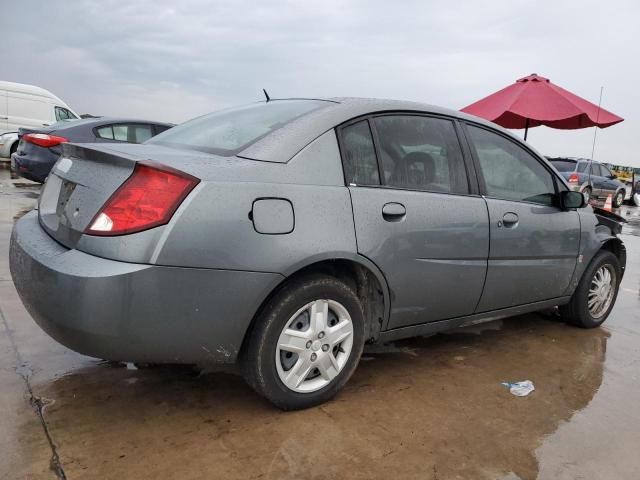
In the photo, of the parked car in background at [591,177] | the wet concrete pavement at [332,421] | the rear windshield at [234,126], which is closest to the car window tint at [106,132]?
the wet concrete pavement at [332,421]

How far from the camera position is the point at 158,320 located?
6.46 ft

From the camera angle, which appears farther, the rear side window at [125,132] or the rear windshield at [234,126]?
the rear side window at [125,132]

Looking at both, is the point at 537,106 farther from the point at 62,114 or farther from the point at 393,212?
the point at 62,114

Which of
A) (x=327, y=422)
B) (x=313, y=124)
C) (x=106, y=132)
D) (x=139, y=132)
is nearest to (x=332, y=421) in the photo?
(x=327, y=422)

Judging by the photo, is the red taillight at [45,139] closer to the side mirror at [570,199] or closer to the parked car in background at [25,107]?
the side mirror at [570,199]

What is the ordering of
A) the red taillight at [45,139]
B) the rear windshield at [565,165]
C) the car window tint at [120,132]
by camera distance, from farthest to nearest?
the rear windshield at [565,165], the car window tint at [120,132], the red taillight at [45,139]

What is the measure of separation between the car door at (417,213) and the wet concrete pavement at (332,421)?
446 mm

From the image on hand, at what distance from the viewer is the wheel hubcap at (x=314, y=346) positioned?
7.59 ft

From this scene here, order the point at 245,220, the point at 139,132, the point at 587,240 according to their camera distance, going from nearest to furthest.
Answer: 1. the point at 245,220
2. the point at 587,240
3. the point at 139,132

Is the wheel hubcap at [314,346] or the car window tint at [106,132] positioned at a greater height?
the car window tint at [106,132]

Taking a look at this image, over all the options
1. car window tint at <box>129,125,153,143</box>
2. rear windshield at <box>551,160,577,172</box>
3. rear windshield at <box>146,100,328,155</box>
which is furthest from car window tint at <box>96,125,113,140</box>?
rear windshield at <box>551,160,577,172</box>

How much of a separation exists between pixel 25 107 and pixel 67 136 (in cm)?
836

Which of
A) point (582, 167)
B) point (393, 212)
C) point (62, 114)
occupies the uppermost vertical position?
point (62, 114)

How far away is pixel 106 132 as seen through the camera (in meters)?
7.64
